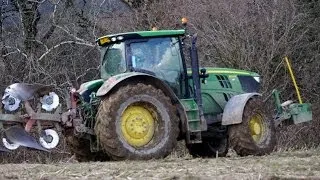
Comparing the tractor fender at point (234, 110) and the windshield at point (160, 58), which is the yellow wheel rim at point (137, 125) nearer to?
the windshield at point (160, 58)

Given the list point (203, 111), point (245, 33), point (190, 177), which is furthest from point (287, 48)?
point (190, 177)

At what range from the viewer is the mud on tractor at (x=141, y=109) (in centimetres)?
916

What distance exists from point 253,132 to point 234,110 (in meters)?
0.53

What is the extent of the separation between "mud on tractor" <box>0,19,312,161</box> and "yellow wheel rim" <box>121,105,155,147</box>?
1 centimetres

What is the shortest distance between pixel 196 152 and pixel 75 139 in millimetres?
2433

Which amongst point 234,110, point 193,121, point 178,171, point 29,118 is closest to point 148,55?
point 193,121

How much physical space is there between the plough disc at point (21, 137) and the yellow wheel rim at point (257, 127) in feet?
10.7

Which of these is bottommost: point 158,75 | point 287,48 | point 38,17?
point 158,75

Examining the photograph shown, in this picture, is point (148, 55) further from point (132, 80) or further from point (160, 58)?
point (132, 80)

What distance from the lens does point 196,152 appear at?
11.9 metres

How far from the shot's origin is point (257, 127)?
34.9 feet

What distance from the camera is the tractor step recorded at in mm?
9820

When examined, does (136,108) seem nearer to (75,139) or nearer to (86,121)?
(86,121)

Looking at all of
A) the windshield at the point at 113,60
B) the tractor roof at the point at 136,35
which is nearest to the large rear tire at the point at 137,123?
the windshield at the point at 113,60
